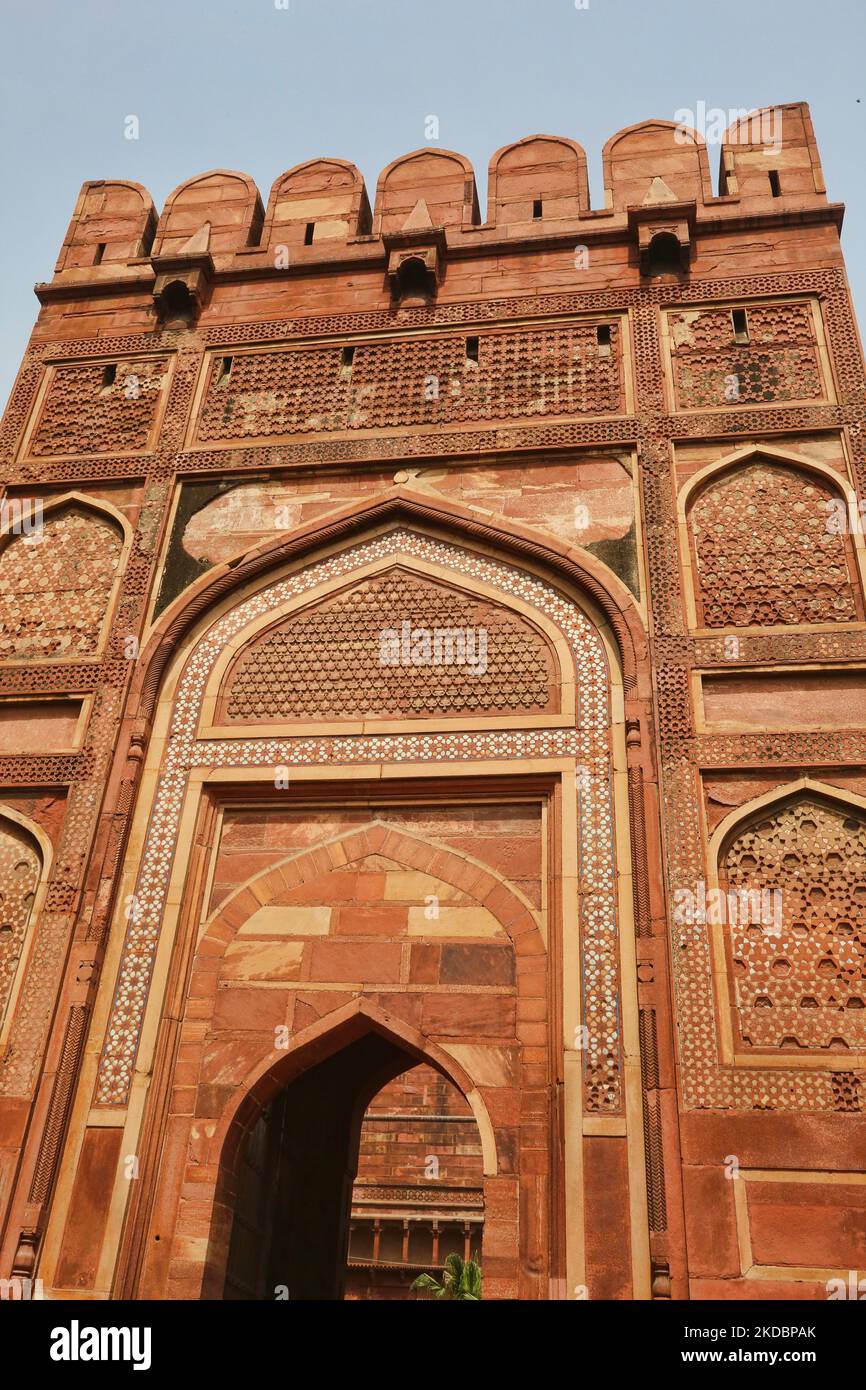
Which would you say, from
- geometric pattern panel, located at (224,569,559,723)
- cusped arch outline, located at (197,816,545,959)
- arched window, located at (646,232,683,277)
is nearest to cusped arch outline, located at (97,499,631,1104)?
geometric pattern panel, located at (224,569,559,723)

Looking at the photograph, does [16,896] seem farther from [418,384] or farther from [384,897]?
[418,384]

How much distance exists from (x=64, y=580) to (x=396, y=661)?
212 centimetres

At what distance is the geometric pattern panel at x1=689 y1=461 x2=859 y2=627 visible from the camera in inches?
223

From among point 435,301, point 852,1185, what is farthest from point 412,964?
point 435,301

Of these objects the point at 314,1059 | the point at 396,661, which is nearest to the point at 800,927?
the point at 314,1059

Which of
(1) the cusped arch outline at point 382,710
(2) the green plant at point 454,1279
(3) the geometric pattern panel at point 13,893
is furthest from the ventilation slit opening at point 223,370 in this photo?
(2) the green plant at point 454,1279

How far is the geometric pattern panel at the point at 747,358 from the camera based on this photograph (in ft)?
21.0

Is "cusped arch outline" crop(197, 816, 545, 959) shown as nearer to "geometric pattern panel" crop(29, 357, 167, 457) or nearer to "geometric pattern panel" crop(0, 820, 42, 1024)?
"geometric pattern panel" crop(0, 820, 42, 1024)

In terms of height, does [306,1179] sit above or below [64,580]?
below

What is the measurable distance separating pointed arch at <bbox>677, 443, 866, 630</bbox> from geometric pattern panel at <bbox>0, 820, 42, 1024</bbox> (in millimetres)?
3577

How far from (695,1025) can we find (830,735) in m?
1.52

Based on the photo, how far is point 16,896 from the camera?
5531mm

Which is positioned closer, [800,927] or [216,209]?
[800,927]

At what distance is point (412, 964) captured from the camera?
5.17 m
